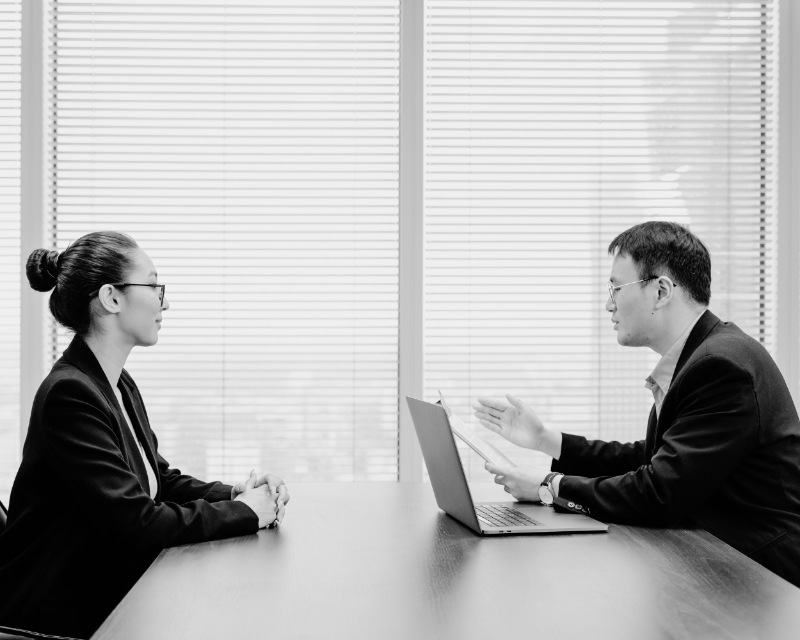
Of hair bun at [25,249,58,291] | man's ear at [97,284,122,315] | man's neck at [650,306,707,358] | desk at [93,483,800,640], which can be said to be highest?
hair bun at [25,249,58,291]

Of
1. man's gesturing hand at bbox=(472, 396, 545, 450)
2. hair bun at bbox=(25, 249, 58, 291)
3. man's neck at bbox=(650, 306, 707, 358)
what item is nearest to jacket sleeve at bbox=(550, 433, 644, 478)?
man's gesturing hand at bbox=(472, 396, 545, 450)

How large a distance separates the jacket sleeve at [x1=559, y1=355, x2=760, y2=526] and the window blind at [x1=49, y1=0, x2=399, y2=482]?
4.97 feet

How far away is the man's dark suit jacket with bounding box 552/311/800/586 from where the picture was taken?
1779 millimetres

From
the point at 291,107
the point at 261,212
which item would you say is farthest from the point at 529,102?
the point at 261,212

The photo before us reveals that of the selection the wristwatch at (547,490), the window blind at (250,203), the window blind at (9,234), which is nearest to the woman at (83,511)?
the wristwatch at (547,490)

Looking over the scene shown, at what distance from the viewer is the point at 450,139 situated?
3242 mm

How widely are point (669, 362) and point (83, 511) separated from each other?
1492 mm

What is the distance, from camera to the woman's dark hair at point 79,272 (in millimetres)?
1937

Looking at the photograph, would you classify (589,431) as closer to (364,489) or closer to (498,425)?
(498,425)

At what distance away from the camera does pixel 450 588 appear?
131cm

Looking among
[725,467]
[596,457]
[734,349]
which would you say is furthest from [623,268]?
[725,467]

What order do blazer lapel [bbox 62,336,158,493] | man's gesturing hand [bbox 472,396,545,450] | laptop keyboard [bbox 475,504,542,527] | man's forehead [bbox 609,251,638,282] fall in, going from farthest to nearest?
man's gesturing hand [bbox 472,396,545,450], man's forehead [bbox 609,251,638,282], blazer lapel [bbox 62,336,158,493], laptop keyboard [bbox 475,504,542,527]

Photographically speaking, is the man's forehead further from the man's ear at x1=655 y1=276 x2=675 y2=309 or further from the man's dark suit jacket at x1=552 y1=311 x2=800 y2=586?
the man's dark suit jacket at x1=552 y1=311 x2=800 y2=586

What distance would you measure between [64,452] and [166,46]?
2.07 m
